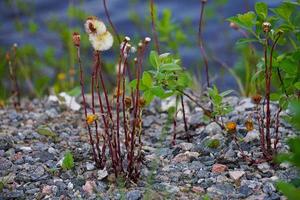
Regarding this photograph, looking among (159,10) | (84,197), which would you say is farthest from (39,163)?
(159,10)

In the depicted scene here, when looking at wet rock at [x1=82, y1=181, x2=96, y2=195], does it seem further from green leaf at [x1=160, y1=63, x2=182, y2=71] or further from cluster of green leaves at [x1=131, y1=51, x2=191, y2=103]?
green leaf at [x1=160, y1=63, x2=182, y2=71]

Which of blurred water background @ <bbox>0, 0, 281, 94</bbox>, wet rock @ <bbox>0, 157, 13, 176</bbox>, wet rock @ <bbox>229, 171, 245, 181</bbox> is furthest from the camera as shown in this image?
blurred water background @ <bbox>0, 0, 281, 94</bbox>

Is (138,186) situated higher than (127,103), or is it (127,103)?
(127,103)

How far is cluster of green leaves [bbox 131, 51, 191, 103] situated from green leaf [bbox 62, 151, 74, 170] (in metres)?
0.34

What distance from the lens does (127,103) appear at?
2121mm

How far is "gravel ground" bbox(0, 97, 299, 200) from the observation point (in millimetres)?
2102

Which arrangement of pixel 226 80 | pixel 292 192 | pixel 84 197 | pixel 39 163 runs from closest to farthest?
pixel 292 192, pixel 84 197, pixel 39 163, pixel 226 80

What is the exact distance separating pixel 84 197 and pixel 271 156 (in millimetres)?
662

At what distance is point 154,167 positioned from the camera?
2232mm

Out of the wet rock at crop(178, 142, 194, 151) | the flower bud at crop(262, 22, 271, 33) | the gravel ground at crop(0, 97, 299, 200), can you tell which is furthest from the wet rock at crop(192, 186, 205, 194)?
the flower bud at crop(262, 22, 271, 33)

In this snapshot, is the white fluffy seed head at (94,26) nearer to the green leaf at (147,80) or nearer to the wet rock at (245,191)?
the green leaf at (147,80)

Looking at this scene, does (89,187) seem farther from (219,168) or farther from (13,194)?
(219,168)

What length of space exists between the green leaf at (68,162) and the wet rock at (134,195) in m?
0.28

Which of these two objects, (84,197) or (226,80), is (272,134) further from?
(226,80)
